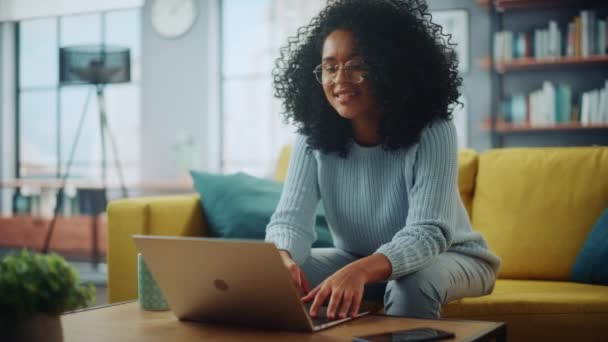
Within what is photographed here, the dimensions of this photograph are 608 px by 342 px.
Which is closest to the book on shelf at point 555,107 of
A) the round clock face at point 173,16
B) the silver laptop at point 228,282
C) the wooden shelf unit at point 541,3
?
the wooden shelf unit at point 541,3

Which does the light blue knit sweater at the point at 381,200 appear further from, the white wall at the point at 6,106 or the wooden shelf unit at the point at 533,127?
the white wall at the point at 6,106

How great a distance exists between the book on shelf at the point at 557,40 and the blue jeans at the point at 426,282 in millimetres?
3244

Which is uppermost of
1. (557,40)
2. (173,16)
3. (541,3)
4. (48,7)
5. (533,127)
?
(48,7)

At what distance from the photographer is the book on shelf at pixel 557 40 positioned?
4520 mm

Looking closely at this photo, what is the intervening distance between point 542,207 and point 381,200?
0.76 m

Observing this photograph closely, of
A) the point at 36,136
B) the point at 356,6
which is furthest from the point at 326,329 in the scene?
the point at 36,136

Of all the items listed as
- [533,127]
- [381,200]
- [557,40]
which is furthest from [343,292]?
[557,40]

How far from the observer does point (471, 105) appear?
504 cm

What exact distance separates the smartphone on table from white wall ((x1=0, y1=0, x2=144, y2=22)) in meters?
5.41

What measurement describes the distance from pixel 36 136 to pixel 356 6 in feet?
18.2

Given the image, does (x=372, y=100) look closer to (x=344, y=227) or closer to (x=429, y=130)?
(x=429, y=130)

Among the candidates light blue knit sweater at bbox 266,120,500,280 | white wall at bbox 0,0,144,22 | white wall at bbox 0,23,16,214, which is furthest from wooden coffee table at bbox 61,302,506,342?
white wall at bbox 0,23,16,214

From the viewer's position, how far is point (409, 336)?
1.08 meters

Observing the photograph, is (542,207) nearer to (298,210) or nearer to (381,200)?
(381,200)
